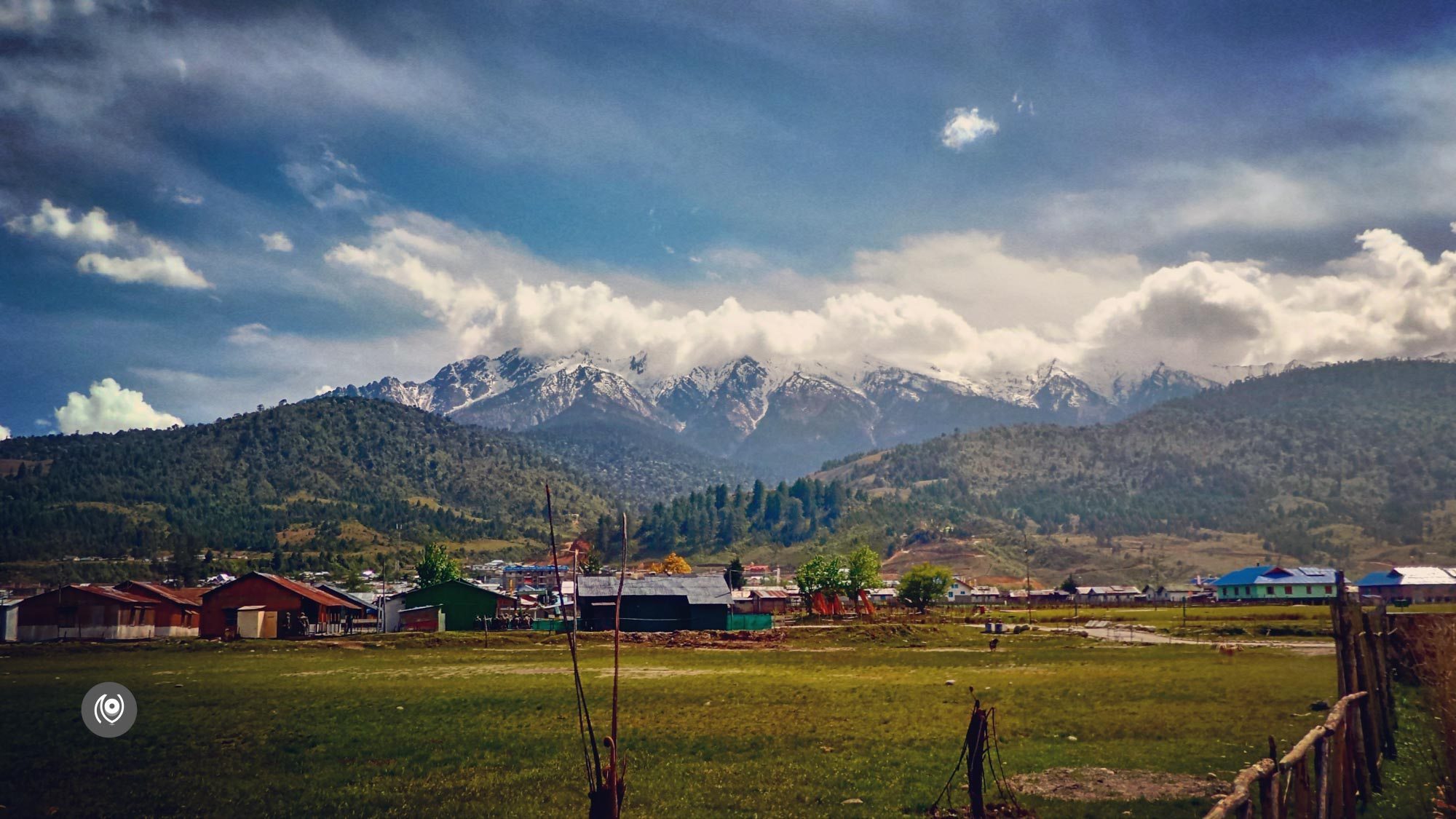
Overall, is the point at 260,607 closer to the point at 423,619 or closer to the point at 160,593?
the point at 160,593

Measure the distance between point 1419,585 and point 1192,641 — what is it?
5008 inches

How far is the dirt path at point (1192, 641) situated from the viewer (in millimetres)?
59000

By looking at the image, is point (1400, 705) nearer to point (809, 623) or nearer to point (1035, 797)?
point (1035, 797)

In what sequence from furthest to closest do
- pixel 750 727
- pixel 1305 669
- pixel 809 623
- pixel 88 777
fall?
1. pixel 809 623
2. pixel 1305 669
3. pixel 750 727
4. pixel 88 777

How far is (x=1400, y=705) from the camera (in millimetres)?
25734

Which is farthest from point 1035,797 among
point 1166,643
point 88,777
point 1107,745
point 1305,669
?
point 1166,643

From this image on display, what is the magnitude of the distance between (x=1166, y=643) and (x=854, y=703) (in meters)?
43.3

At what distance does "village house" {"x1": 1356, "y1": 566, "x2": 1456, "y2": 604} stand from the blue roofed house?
8.93 meters

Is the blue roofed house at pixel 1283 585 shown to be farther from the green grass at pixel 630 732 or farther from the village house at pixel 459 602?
the green grass at pixel 630 732

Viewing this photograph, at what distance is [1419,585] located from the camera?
162 metres

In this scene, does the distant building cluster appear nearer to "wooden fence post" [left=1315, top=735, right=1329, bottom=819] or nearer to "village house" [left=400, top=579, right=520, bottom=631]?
"village house" [left=400, top=579, right=520, bottom=631]

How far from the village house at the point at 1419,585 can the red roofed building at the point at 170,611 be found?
6921 inches

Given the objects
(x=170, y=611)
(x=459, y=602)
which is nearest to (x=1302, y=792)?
(x=170, y=611)

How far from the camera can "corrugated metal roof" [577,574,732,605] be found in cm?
9812
